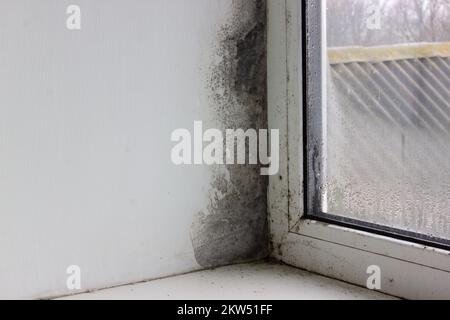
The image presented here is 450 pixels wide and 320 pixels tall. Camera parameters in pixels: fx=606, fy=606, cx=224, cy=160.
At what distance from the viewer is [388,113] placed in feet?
3.59

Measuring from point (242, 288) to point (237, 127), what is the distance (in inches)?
12.7

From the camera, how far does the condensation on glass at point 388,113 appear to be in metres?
1.00

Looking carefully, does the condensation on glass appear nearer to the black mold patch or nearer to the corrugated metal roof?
the corrugated metal roof

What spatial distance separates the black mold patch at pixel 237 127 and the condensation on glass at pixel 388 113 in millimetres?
142

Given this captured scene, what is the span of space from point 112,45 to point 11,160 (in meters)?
0.27

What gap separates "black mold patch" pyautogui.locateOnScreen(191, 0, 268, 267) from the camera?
3.94 ft

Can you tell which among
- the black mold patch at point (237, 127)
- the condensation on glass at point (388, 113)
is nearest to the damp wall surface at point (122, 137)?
the black mold patch at point (237, 127)

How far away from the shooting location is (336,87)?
3.87 ft

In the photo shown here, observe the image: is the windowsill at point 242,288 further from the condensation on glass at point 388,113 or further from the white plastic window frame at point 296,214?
the condensation on glass at point 388,113

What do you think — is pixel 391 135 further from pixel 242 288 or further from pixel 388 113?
pixel 242 288

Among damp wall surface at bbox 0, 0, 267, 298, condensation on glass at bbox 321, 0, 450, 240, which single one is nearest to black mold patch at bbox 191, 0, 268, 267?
damp wall surface at bbox 0, 0, 267, 298

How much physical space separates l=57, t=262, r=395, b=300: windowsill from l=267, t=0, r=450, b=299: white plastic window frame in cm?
3
